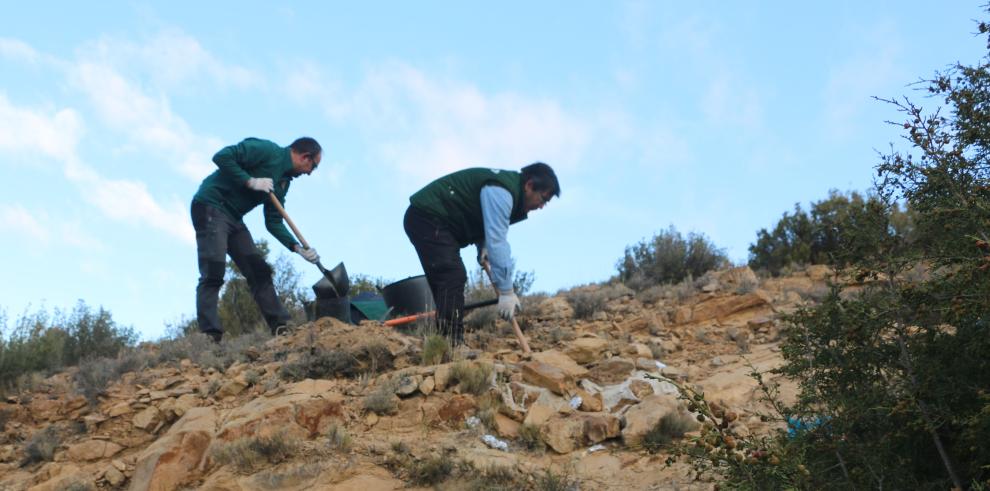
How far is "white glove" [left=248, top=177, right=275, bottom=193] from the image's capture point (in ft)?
25.3

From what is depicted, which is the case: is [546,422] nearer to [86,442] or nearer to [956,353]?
[956,353]

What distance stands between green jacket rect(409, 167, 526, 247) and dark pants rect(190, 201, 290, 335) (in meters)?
2.01

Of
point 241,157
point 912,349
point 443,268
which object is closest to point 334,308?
point 241,157

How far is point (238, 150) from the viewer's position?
775 centimetres

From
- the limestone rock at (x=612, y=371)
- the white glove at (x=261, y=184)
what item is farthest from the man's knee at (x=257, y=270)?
the limestone rock at (x=612, y=371)

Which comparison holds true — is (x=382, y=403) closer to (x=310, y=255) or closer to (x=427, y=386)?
(x=427, y=386)

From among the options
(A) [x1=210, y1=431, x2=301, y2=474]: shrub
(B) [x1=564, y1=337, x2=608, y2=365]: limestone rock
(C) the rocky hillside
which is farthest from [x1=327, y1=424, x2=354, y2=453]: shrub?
(B) [x1=564, y1=337, x2=608, y2=365]: limestone rock

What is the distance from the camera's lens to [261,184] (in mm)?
7738

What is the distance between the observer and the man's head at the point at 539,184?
655 cm

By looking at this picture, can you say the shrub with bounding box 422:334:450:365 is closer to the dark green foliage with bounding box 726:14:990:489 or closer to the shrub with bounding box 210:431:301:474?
the shrub with bounding box 210:431:301:474

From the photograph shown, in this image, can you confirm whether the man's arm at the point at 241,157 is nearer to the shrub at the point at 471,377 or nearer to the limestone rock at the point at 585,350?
the shrub at the point at 471,377

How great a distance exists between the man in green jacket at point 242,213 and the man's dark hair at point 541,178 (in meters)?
2.50

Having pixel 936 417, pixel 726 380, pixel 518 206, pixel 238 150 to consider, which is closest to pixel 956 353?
pixel 936 417

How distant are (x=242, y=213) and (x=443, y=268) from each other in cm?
248
